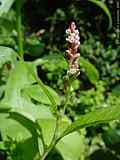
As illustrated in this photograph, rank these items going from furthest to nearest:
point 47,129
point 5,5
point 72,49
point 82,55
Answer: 1. point 82,55
2. point 5,5
3. point 47,129
4. point 72,49

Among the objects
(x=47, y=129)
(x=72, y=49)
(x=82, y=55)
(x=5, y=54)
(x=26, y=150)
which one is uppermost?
(x=72, y=49)

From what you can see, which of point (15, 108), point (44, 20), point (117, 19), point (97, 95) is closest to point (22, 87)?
point (15, 108)

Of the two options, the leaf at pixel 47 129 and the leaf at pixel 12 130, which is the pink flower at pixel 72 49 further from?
the leaf at pixel 12 130

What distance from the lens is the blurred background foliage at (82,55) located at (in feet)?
9.05

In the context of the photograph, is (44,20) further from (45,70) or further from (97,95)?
(97,95)

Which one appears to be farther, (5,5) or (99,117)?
(5,5)

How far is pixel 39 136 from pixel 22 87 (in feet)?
1.14

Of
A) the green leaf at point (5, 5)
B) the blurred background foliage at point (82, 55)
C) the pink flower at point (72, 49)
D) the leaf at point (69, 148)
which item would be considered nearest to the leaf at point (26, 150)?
the blurred background foliage at point (82, 55)

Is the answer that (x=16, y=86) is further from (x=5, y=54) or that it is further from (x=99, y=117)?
(x=99, y=117)

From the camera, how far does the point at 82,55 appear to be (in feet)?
13.4

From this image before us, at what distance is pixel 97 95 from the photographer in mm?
3098

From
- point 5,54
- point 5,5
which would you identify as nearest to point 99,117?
point 5,54

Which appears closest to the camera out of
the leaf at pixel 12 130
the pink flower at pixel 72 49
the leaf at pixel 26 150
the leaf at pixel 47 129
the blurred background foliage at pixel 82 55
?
the pink flower at pixel 72 49

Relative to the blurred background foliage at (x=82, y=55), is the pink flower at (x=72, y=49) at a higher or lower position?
higher
